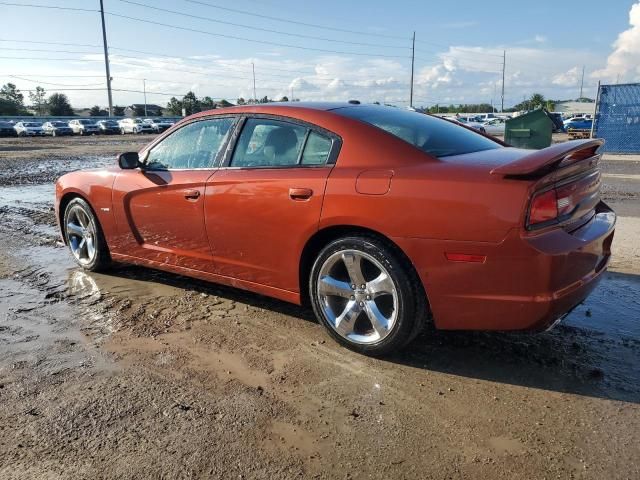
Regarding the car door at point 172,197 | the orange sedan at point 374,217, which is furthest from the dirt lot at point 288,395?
the car door at point 172,197

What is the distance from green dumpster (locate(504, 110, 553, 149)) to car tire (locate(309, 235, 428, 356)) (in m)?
11.3

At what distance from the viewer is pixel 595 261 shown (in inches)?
122

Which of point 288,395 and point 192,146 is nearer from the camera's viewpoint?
point 288,395

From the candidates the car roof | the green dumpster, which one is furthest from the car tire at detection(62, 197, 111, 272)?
the green dumpster

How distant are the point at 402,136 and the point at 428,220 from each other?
742mm

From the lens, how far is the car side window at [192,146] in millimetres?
4133

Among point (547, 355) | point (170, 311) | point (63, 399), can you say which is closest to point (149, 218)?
point (170, 311)

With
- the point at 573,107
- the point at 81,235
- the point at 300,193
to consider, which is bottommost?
the point at 81,235

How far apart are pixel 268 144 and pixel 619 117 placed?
18.0 metres

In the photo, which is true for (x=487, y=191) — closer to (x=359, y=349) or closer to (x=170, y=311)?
(x=359, y=349)

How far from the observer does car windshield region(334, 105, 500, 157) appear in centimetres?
344

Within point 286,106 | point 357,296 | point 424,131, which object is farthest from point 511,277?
point 286,106

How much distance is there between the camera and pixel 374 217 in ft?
10.2

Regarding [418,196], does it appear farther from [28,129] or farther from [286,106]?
[28,129]
